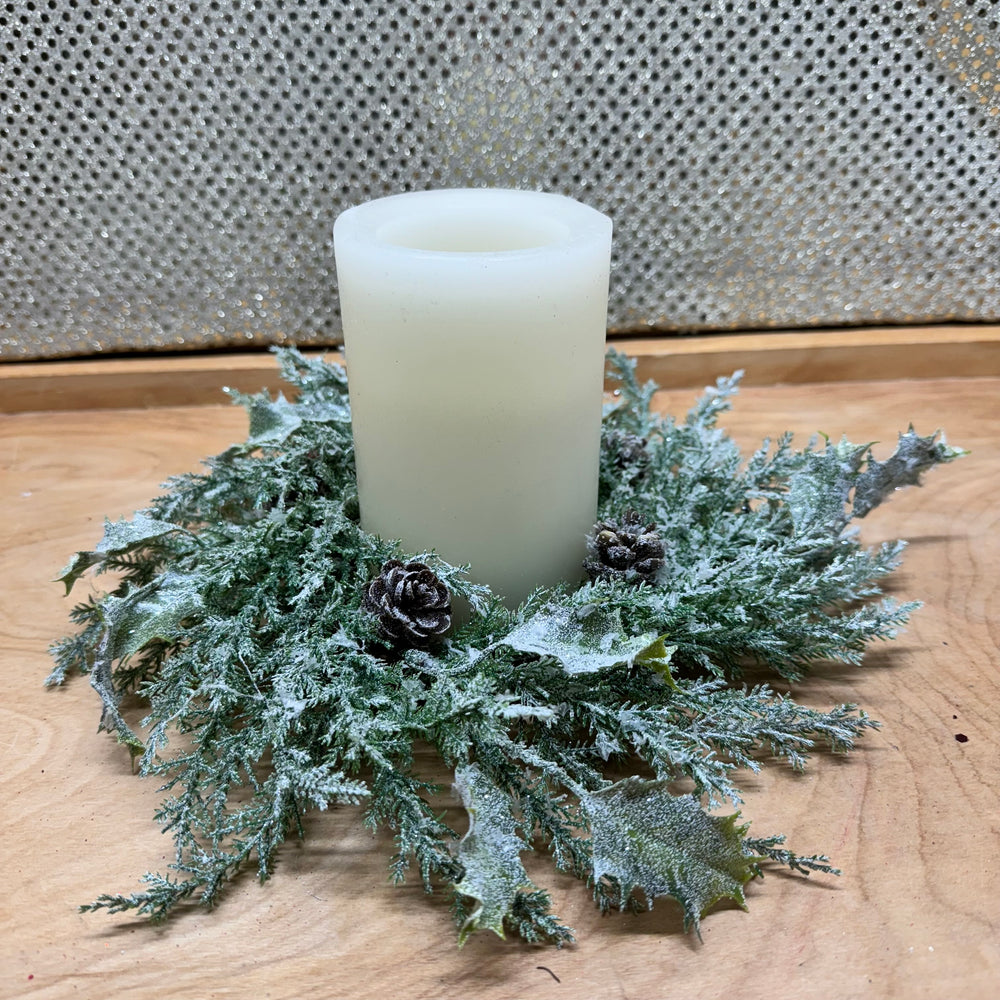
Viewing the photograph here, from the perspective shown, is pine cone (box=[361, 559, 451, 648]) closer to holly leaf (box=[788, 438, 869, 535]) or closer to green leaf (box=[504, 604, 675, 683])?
green leaf (box=[504, 604, 675, 683])

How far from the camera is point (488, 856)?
501 millimetres

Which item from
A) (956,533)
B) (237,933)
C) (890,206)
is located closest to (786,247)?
(890,206)

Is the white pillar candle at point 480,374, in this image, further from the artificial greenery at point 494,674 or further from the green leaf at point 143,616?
the green leaf at point 143,616

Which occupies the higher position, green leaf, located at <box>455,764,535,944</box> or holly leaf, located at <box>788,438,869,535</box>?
holly leaf, located at <box>788,438,869,535</box>

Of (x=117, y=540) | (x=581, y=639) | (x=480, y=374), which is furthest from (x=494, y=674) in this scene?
(x=117, y=540)

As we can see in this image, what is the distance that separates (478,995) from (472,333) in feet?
1.20

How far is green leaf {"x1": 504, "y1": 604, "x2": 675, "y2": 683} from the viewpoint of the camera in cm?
55

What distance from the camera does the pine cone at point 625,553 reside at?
2.24ft

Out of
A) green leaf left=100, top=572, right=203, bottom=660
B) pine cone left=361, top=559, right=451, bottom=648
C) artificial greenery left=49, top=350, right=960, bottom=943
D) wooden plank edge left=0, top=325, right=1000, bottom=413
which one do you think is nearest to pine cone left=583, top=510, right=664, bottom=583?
artificial greenery left=49, top=350, right=960, bottom=943

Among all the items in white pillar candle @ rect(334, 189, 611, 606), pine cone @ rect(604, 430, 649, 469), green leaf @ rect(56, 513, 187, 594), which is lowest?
green leaf @ rect(56, 513, 187, 594)

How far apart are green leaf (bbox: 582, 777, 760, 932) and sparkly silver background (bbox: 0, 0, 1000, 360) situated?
0.81 m

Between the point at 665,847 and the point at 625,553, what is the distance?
0.22 meters

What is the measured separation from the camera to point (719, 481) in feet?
2.67

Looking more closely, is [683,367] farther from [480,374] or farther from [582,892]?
[582,892]
